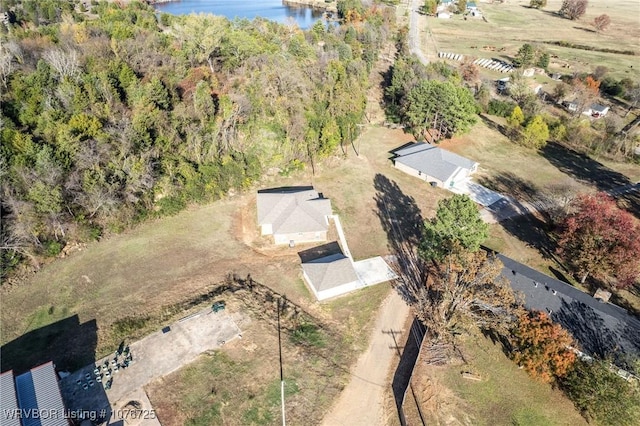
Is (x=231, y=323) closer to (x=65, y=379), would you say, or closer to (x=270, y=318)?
(x=270, y=318)

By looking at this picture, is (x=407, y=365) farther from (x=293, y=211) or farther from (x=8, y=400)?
(x=8, y=400)

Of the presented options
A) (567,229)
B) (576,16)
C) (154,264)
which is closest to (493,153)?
(567,229)

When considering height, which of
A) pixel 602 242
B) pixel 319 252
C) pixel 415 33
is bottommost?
pixel 319 252

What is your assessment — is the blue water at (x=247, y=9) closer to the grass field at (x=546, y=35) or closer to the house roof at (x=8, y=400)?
the grass field at (x=546, y=35)

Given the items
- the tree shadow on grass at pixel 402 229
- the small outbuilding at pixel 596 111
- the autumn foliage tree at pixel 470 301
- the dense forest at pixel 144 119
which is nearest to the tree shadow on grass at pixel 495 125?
the small outbuilding at pixel 596 111

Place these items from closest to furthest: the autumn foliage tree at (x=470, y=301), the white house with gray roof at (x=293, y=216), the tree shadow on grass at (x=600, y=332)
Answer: the tree shadow on grass at (x=600, y=332), the autumn foliage tree at (x=470, y=301), the white house with gray roof at (x=293, y=216)

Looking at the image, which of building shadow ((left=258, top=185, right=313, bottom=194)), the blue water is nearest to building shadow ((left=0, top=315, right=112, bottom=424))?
building shadow ((left=258, top=185, right=313, bottom=194))

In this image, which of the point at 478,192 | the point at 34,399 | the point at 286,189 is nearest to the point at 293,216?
the point at 286,189
